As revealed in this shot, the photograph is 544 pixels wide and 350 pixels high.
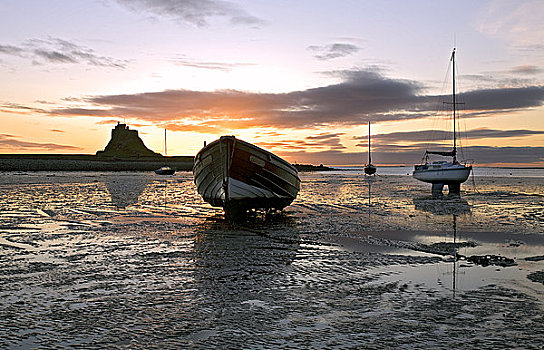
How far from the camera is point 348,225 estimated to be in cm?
1318

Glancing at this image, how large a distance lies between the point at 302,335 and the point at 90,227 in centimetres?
941

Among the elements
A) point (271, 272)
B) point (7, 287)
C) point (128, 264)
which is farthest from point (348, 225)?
point (7, 287)

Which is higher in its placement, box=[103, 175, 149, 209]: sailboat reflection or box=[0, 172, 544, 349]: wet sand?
box=[103, 175, 149, 209]: sailboat reflection

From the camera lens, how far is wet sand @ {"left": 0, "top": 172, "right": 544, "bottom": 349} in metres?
4.48

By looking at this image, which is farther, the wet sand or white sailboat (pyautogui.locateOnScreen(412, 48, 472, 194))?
white sailboat (pyautogui.locateOnScreen(412, 48, 472, 194))

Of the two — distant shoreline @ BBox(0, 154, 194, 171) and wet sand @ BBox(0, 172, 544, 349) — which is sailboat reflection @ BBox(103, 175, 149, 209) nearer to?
wet sand @ BBox(0, 172, 544, 349)

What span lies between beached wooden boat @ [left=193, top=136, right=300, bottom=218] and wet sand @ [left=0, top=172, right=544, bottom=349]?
8.13 ft

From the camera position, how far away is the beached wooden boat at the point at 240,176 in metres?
14.9

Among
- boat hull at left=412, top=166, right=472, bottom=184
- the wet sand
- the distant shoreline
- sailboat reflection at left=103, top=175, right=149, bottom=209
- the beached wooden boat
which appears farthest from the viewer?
the distant shoreline

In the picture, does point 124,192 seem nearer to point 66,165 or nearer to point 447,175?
point 447,175

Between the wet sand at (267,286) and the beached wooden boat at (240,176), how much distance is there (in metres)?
2.48

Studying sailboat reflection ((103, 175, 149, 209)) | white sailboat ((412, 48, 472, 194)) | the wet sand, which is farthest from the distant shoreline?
the wet sand

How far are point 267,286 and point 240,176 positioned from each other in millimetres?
8903

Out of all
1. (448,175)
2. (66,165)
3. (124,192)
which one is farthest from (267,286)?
(66,165)
